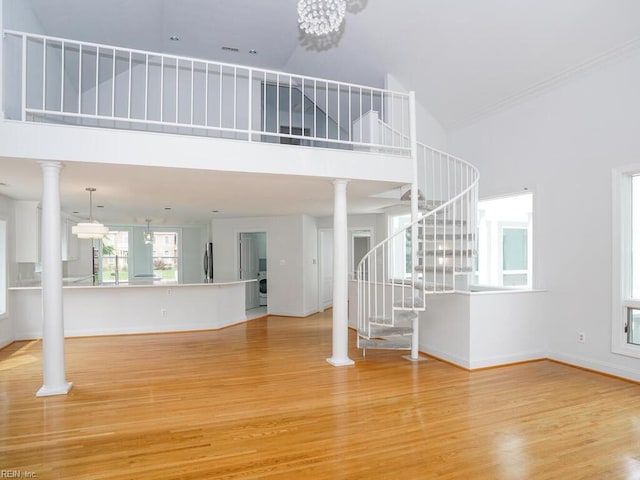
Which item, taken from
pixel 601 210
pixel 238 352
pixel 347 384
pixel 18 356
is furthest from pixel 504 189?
pixel 18 356

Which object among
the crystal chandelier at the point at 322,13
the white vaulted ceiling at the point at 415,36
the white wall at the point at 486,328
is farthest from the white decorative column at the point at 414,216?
the crystal chandelier at the point at 322,13

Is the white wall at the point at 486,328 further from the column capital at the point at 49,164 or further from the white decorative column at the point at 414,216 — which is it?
the column capital at the point at 49,164

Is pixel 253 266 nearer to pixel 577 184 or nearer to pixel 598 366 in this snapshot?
pixel 577 184

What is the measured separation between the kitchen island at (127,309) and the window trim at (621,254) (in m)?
6.01

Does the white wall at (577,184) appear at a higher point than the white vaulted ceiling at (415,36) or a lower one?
lower

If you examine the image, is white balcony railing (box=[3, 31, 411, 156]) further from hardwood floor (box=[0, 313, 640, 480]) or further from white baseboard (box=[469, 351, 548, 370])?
hardwood floor (box=[0, 313, 640, 480])

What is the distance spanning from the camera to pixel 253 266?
32.8ft

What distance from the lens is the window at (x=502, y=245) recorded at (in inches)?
256

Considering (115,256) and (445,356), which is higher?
(115,256)

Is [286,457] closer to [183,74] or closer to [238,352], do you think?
[238,352]

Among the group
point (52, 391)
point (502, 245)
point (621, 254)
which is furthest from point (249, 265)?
point (621, 254)

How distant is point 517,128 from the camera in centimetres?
556

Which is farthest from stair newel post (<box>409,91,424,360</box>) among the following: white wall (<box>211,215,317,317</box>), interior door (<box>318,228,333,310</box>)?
interior door (<box>318,228,333,310</box>)

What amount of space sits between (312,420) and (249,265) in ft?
22.4
